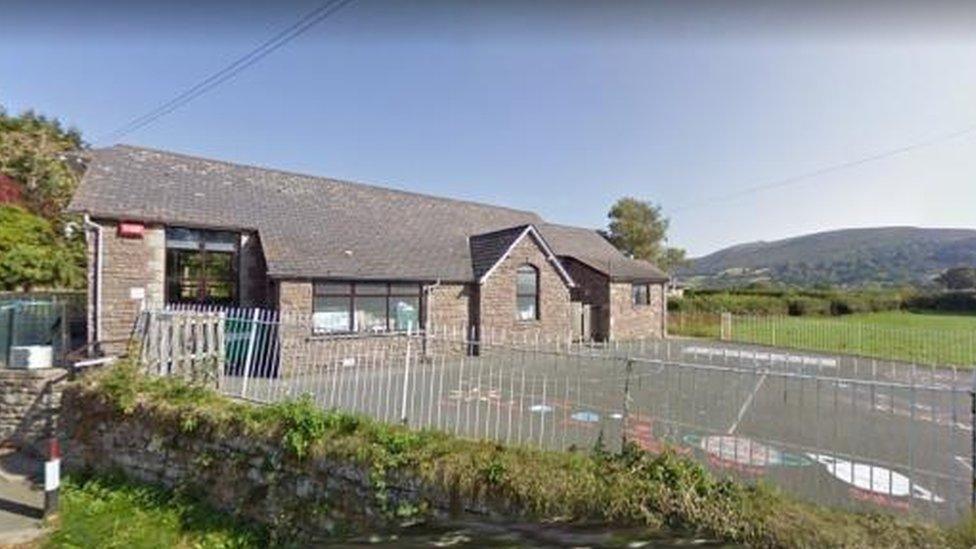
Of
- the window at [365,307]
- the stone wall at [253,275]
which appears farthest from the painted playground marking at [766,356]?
the stone wall at [253,275]

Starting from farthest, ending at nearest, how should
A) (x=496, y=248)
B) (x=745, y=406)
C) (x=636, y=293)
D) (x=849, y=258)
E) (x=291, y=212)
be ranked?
(x=849, y=258) < (x=636, y=293) < (x=496, y=248) < (x=291, y=212) < (x=745, y=406)

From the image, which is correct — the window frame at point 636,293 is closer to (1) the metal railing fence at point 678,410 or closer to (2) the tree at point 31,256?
(1) the metal railing fence at point 678,410

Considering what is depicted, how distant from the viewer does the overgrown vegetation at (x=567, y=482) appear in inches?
161

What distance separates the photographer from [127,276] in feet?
45.1

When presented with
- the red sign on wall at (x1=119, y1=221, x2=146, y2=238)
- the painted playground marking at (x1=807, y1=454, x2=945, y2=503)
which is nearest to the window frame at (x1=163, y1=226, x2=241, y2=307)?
the red sign on wall at (x1=119, y1=221, x2=146, y2=238)

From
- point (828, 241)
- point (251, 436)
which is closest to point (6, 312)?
point (251, 436)

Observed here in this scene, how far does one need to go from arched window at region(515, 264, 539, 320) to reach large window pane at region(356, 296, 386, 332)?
223 inches

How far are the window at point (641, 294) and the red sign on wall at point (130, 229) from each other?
66.5 feet

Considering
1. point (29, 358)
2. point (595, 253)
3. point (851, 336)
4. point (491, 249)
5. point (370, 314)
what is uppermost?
point (595, 253)

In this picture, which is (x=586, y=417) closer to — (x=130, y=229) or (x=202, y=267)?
(x=202, y=267)

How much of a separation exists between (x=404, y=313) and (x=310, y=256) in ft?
11.4

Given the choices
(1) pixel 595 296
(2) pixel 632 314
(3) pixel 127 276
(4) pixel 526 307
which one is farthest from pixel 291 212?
(2) pixel 632 314

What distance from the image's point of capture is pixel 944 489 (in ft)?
24.6

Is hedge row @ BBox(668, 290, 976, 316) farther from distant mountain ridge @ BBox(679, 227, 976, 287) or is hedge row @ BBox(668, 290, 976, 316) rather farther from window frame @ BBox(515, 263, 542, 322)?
distant mountain ridge @ BBox(679, 227, 976, 287)
